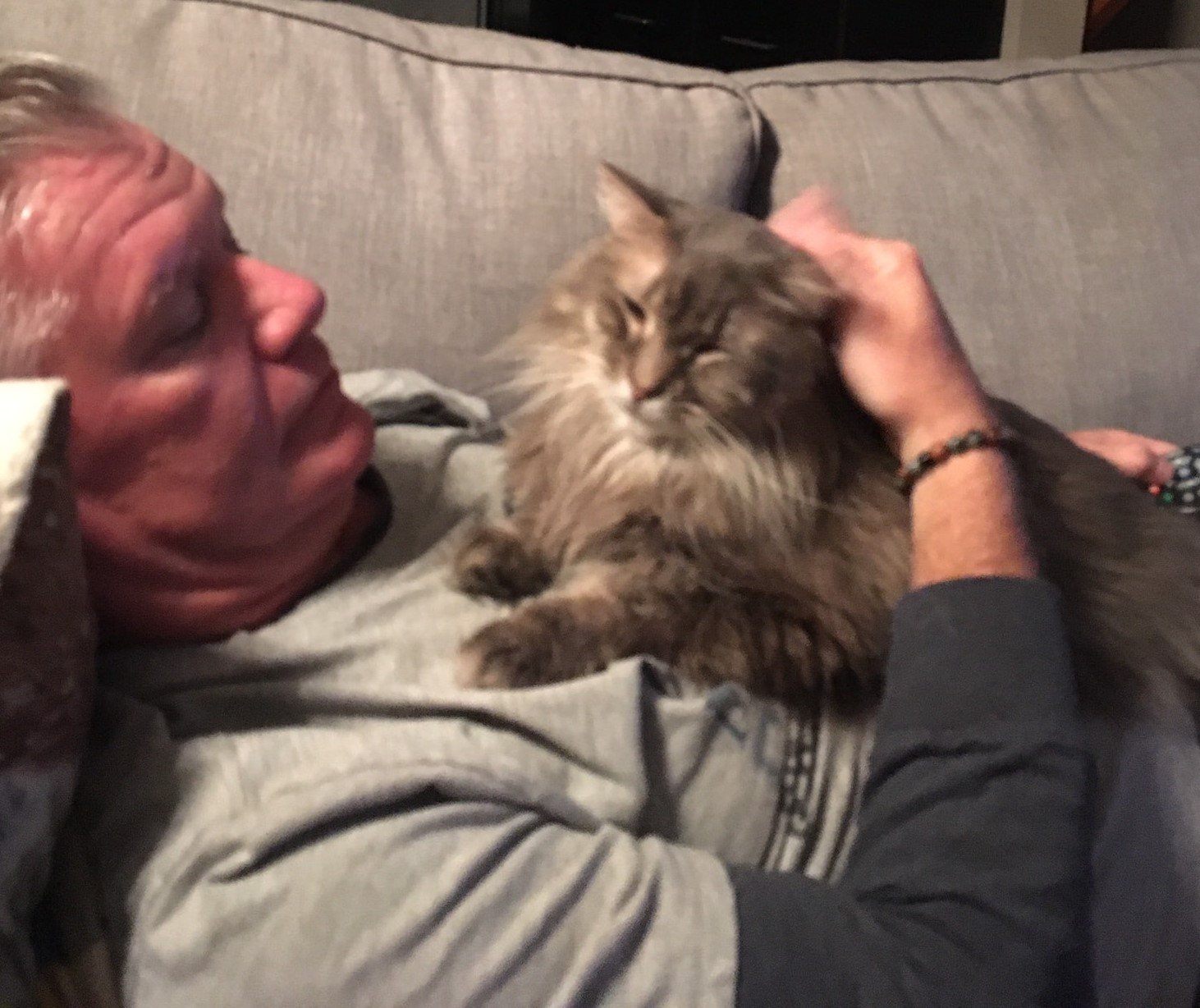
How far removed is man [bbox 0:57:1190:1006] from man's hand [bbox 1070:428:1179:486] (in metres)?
0.49

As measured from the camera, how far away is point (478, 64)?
1.50 metres

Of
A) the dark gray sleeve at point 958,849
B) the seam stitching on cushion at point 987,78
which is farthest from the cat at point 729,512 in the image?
the seam stitching on cushion at point 987,78

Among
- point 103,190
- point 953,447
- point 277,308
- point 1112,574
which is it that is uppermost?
point 103,190

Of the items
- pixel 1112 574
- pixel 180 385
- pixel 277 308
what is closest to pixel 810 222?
pixel 1112 574

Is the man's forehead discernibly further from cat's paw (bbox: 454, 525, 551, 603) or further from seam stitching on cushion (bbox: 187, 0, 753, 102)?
seam stitching on cushion (bbox: 187, 0, 753, 102)

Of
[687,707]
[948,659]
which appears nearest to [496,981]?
[687,707]

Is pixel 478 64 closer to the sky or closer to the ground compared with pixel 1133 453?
closer to the sky

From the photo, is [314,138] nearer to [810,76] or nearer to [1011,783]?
[810,76]

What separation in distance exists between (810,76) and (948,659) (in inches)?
43.5

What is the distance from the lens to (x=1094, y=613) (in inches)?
45.6

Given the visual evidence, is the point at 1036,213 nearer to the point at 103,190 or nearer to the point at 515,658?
the point at 515,658

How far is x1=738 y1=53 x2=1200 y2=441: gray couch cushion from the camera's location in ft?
5.08

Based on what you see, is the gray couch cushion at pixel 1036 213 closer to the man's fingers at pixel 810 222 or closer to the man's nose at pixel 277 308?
the man's fingers at pixel 810 222

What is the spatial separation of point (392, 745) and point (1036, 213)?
1.25 m
